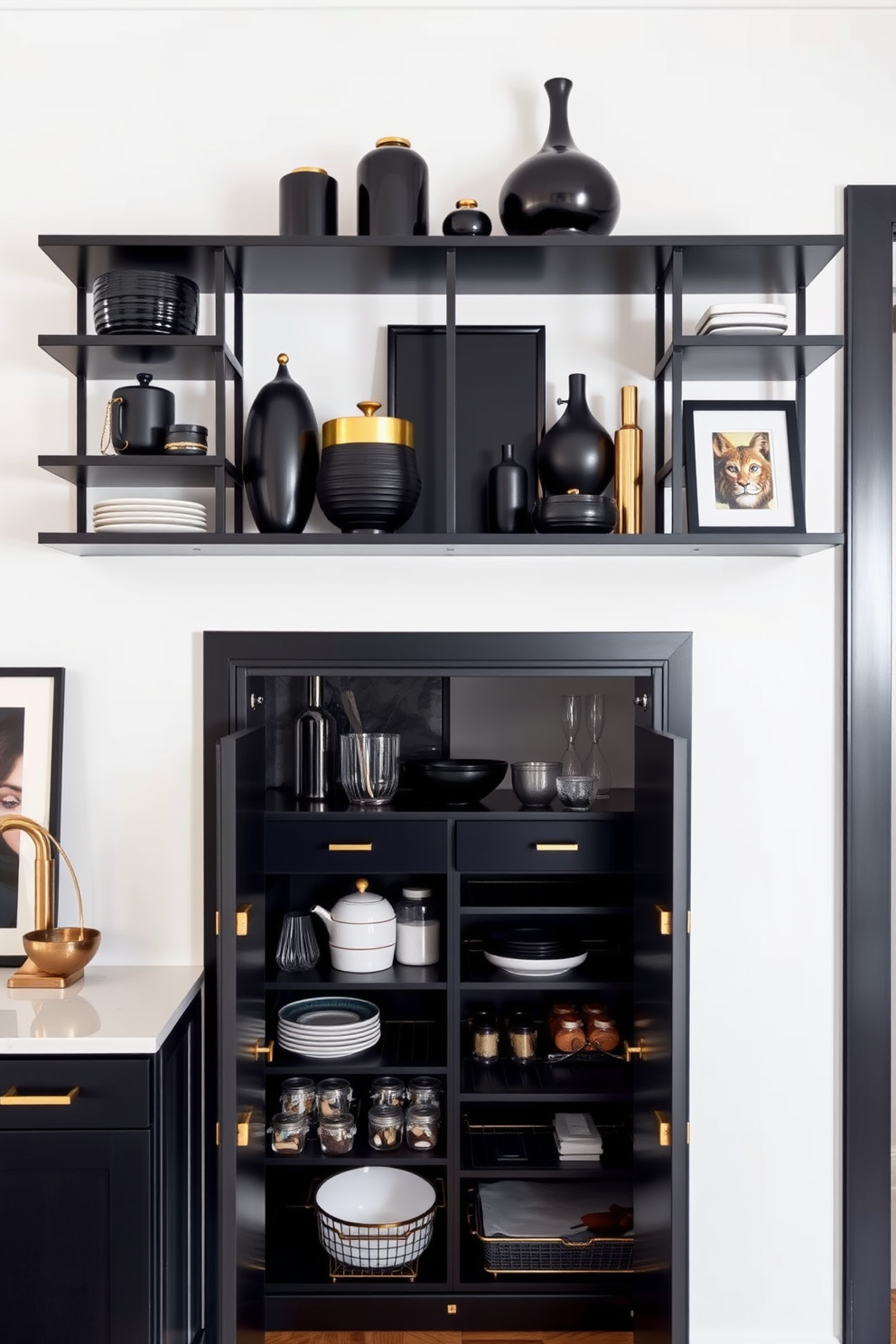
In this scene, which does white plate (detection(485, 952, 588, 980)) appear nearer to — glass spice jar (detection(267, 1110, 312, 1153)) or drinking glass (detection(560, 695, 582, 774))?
drinking glass (detection(560, 695, 582, 774))

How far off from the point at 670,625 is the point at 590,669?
19 cm

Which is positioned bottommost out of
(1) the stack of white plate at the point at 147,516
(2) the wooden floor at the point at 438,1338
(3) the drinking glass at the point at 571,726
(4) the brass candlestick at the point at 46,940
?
(2) the wooden floor at the point at 438,1338

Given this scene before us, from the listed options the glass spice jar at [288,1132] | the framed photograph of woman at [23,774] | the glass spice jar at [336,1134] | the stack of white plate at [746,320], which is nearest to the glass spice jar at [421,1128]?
the glass spice jar at [336,1134]

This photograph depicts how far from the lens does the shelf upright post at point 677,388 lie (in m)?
1.74

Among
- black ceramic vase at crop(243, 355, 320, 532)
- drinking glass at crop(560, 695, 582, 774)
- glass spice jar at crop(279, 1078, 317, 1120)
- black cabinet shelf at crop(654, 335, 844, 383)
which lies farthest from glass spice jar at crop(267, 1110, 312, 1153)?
black cabinet shelf at crop(654, 335, 844, 383)

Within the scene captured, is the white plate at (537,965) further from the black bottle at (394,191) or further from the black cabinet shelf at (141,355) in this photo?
the black bottle at (394,191)

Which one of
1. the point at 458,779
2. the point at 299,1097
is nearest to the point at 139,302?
the point at 458,779

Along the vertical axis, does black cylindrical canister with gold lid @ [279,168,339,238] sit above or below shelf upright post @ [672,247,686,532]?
above

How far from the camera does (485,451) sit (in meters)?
2.00

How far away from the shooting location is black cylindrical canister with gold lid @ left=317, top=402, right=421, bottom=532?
178cm

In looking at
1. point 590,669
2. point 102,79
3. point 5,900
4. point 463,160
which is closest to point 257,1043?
point 5,900

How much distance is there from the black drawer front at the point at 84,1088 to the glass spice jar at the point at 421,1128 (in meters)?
0.67

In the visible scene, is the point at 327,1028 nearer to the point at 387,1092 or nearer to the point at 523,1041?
the point at 387,1092

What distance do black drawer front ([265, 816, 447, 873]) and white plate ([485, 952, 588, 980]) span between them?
26cm
